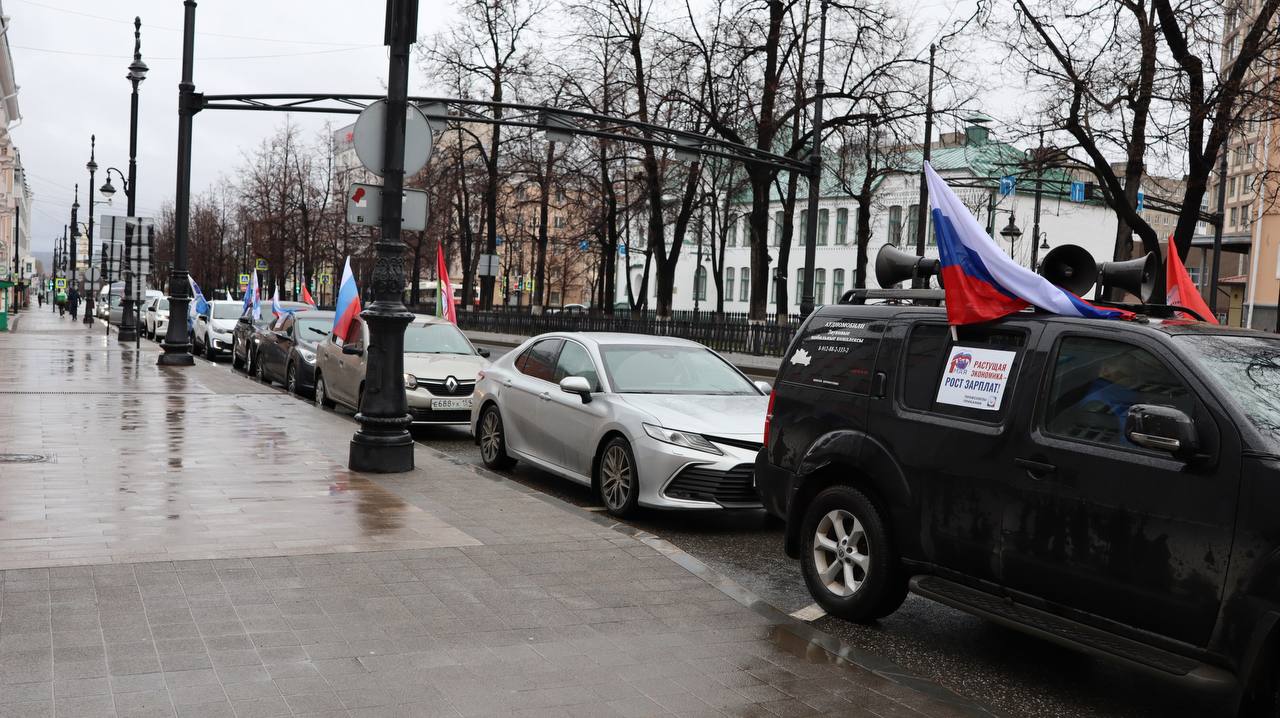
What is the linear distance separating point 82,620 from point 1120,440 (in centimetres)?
460

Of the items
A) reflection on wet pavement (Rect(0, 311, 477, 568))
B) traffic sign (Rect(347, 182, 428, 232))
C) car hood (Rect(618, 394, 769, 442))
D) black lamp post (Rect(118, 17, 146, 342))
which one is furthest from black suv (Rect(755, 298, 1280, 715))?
black lamp post (Rect(118, 17, 146, 342))

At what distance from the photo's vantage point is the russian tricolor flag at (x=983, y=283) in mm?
5477

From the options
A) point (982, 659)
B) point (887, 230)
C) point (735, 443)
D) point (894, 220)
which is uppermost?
point (894, 220)

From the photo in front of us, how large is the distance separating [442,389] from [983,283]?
30.9 ft

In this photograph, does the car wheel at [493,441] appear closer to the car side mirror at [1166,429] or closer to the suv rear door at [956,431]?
the suv rear door at [956,431]

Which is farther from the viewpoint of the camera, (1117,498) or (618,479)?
(618,479)

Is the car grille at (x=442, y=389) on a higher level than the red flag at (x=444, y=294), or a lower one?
lower

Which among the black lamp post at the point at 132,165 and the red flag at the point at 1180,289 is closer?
the red flag at the point at 1180,289

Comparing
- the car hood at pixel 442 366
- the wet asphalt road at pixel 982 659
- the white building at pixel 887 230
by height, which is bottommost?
the wet asphalt road at pixel 982 659

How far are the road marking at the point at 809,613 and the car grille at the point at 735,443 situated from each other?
2232 mm

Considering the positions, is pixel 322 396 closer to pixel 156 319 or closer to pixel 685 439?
pixel 685 439

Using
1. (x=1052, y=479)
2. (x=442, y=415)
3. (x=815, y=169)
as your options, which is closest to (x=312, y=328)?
(x=442, y=415)

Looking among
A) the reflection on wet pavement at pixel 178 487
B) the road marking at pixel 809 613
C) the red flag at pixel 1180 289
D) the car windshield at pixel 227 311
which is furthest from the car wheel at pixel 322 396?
the car windshield at pixel 227 311

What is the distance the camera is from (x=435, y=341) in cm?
1555
